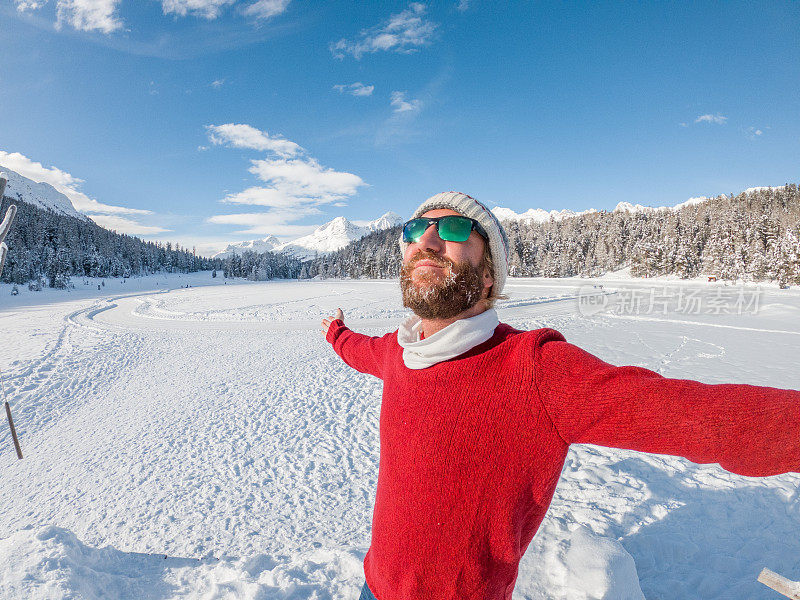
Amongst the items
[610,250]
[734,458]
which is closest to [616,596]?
[734,458]

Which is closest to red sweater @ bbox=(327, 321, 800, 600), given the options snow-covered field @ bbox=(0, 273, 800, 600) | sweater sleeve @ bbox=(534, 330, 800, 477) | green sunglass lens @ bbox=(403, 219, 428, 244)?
sweater sleeve @ bbox=(534, 330, 800, 477)

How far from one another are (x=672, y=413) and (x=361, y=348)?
1.71 metres

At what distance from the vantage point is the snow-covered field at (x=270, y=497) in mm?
2729

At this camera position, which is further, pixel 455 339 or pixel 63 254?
pixel 63 254

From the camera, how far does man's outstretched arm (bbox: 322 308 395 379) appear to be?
7.18 ft

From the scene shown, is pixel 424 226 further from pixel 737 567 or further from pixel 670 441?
pixel 737 567

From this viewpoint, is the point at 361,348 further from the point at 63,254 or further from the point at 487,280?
the point at 63,254

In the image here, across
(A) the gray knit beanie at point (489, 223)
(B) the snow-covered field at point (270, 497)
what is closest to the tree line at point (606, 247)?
(B) the snow-covered field at point (270, 497)

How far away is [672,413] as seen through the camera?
0.94 meters

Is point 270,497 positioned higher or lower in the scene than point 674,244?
lower

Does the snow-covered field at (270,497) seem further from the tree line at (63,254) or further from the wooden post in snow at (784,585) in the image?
the tree line at (63,254)

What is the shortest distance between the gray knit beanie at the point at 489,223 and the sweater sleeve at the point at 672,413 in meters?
0.53

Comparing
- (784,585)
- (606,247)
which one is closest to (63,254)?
(784,585)

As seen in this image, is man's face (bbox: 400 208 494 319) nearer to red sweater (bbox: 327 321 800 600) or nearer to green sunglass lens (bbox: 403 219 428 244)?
green sunglass lens (bbox: 403 219 428 244)
